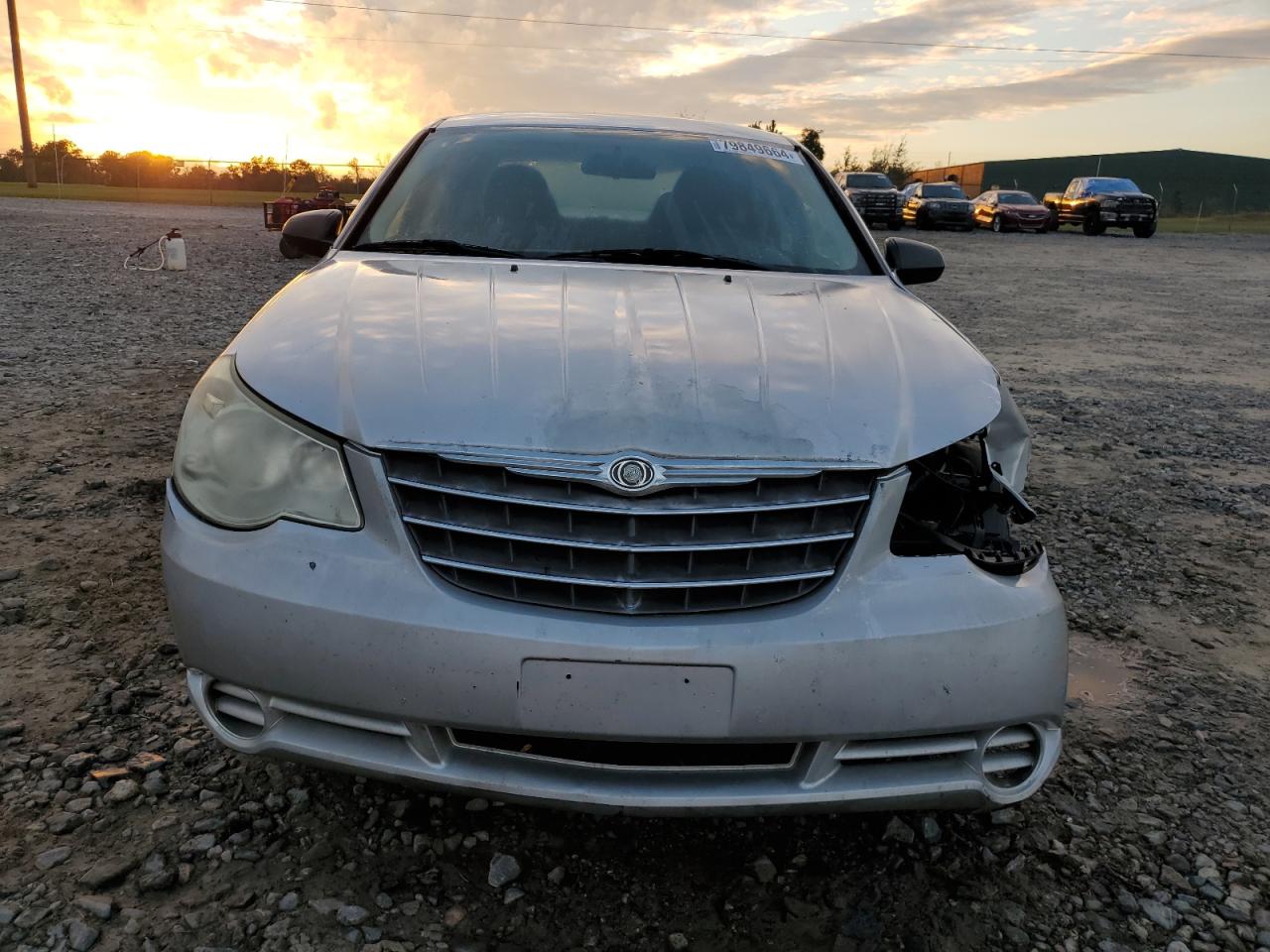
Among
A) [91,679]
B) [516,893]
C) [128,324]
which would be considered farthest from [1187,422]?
[128,324]

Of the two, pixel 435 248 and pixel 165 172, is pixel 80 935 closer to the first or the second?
pixel 435 248

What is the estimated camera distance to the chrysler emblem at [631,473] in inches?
64.4

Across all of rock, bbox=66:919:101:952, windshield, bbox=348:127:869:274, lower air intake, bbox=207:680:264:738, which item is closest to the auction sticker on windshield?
windshield, bbox=348:127:869:274

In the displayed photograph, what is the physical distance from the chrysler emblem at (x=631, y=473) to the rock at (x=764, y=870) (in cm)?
83

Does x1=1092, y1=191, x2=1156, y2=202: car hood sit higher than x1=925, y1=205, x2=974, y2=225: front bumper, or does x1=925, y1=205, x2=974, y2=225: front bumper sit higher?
x1=1092, y1=191, x2=1156, y2=202: car hood

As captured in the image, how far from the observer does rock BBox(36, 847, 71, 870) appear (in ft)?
5.94

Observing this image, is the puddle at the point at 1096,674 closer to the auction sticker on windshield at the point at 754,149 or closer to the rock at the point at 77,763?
the auction sticker on windshield at the point at 754,149

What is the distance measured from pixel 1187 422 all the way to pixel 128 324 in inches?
290

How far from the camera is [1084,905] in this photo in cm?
186

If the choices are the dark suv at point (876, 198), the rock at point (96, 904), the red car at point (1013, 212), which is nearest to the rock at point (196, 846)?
the rock at point (96, 904)

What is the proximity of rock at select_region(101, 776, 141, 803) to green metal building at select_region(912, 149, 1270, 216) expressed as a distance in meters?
58.1

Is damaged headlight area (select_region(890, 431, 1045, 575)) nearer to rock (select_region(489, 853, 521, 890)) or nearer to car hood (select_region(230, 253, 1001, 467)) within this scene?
car hood (select_region(230, 253, 1001, 467))

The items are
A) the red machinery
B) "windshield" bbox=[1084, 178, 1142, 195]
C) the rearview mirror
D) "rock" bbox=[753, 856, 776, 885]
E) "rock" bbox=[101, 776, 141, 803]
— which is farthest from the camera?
"windshield" bbox=[1084, 178, 1142, 195]

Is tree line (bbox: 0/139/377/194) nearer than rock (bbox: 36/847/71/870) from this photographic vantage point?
No
